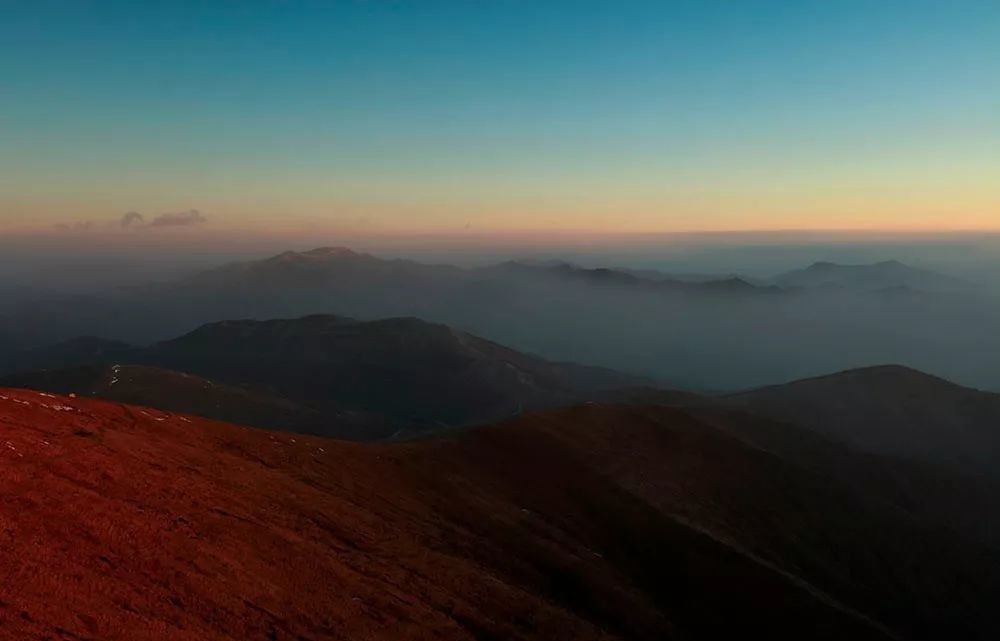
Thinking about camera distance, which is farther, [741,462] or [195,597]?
[741,462]

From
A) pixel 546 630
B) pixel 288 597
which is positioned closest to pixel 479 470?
pixel 546 630

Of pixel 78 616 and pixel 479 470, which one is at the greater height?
pixel 78 616

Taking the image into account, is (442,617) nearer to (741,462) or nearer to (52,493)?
(52,493)

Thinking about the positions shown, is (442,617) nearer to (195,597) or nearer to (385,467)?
(195,597)

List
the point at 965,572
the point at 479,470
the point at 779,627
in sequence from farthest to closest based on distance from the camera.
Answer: the point at 965,572 < the point at 479,470 < the point at 779,627

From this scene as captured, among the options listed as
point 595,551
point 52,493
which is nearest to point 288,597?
point 52,493

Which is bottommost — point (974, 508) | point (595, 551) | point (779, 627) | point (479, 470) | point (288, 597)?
point (974, 508)

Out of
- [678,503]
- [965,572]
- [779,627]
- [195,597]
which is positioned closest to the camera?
[195,597]
